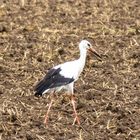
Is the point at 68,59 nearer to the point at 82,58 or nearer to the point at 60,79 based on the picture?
the point at 82,58

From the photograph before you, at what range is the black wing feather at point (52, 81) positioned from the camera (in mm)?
7676

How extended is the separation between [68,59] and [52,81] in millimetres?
3306

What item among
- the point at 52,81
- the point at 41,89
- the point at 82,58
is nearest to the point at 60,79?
the point at 52,81

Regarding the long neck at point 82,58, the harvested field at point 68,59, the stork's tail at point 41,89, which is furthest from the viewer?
the long neck at point 82,58

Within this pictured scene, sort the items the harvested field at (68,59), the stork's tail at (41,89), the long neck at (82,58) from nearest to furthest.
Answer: the stork's tail at (41,89) → the harvested field at (68,59) → the long neck at (82,58)

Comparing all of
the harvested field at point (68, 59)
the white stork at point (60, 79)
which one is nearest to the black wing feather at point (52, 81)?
the white stork at point (60, 79)

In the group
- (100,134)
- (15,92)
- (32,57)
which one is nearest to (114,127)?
(100,134)

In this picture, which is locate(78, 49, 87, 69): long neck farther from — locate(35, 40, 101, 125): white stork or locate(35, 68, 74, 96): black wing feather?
locate(35, 68, 74, 96): black wing feather

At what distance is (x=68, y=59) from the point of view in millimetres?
11031

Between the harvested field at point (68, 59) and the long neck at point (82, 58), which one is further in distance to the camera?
the long neck at point (82, 58)

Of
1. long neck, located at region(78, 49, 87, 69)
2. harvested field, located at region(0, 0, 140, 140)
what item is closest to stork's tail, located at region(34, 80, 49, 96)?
harvested field, located at region(0, 0, 140, 140)

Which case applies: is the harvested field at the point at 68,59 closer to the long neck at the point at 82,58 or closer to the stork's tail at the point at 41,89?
the stork's tail at the point at 41,89

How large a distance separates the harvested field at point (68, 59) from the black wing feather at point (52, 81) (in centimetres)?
53

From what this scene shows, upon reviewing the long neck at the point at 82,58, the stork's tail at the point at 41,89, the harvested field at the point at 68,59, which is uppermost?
the long neck at the point at 82,58
